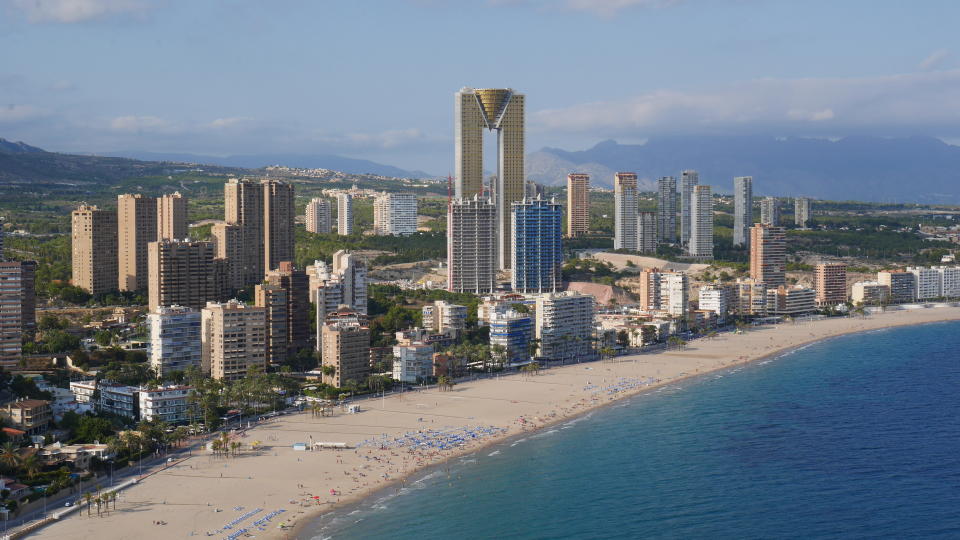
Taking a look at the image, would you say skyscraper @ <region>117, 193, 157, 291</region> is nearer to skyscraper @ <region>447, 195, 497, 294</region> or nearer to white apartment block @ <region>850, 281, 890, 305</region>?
skyscraper @ <region>447, 195, 497, 294</region>

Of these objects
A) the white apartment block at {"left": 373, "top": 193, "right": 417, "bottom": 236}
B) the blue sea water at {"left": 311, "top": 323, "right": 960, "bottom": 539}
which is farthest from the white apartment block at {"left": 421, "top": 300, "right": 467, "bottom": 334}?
the white apartment block at {"left": 373, "top": 193, "right": 417, "bottom": 236}

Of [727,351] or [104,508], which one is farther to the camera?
[727,351]

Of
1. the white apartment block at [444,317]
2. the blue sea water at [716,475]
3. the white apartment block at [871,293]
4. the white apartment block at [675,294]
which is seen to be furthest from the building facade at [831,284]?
the white apartment block at [444,317]

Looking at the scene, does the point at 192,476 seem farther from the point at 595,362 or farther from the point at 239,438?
the point at 595,362

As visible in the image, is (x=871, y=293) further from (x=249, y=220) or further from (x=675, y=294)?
(x=249, y=220)

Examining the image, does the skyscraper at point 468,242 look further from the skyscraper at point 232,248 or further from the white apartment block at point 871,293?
the white apartment block at point 871,293

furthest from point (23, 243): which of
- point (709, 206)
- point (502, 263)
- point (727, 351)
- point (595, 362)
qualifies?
point (709, 206)
